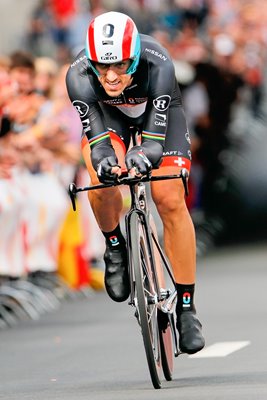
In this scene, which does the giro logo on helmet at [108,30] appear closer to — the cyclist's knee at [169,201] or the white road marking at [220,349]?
the cyclist's knee at [169,201]

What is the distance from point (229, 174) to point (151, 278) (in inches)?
579

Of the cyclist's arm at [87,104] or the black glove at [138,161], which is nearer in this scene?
the black glove at [138,161]

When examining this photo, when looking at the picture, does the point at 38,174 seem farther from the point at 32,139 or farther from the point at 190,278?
the point at 190,278

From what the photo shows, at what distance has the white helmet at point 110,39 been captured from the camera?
31.4ft

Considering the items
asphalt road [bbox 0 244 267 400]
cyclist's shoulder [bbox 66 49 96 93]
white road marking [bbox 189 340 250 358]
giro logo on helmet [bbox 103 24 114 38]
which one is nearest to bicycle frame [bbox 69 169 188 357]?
asphalt road [bbox 0 244 267 400]

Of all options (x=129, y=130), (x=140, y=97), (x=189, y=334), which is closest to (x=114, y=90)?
(x=140, y=97)

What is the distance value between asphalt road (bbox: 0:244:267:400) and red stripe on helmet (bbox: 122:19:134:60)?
1.89 metres

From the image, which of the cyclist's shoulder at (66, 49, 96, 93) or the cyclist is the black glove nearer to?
the cyclist

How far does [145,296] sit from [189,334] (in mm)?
560

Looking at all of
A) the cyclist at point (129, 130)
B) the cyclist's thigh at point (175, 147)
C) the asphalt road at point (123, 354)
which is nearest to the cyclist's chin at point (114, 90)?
the cyclist at point (129, 130)

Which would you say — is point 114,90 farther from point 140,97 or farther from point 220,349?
point 220,349

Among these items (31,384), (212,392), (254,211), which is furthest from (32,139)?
(254,211)

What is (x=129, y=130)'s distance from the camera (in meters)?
10.4

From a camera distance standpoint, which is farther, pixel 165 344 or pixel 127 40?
pixel 165 344
